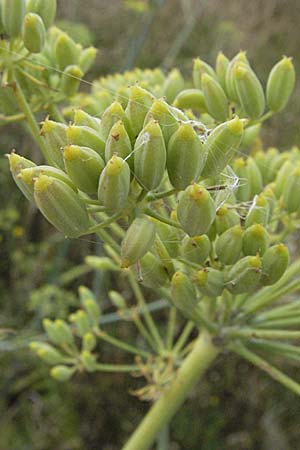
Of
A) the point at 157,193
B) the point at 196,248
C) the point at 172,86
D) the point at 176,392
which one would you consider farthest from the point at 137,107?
the point at 176,392

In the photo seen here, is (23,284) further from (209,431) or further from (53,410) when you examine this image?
(209,431)

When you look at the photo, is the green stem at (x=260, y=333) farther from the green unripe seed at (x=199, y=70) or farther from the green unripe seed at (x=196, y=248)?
the green unripe seed at (x=199, y=70)

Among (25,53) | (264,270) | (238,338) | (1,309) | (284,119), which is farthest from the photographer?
(284,119)

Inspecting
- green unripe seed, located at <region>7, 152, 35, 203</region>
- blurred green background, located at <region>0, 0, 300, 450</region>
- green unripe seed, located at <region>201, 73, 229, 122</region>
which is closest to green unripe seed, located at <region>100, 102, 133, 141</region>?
green unripe seed, located at <region>7, 152, 35, 203</region>

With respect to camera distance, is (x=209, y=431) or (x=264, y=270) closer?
(x=264, y=270)

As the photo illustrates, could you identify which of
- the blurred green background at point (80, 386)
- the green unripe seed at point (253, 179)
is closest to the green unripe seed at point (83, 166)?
the green unripe seed at point (253, 179)

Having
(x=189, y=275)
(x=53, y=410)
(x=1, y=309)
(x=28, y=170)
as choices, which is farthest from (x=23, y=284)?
(x=28, y=170)

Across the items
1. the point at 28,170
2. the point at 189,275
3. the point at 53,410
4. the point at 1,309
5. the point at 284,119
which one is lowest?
the point at 53,410

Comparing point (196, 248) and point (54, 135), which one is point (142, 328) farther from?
point (54, 135)
